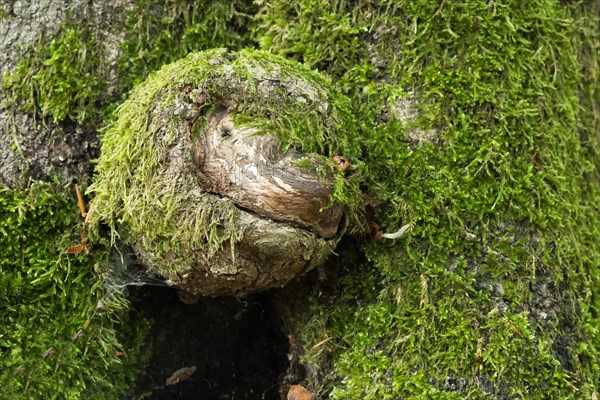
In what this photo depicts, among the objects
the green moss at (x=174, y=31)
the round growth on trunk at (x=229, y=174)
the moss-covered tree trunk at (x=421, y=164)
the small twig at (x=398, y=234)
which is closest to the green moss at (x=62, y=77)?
the moss-covered tree trunk at (x=421, y=164)

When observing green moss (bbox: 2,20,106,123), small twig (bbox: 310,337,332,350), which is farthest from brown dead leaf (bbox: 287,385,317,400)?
green moss (bbox: 2,20,106,123)

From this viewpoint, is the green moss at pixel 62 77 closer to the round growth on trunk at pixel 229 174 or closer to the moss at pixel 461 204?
the round growth on trunk at pixel 229 174

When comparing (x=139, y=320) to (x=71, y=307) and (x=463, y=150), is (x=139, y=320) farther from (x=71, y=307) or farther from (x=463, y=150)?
(x=463, y=150)

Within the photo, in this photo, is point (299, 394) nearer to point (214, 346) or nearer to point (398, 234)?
point (214, 346)

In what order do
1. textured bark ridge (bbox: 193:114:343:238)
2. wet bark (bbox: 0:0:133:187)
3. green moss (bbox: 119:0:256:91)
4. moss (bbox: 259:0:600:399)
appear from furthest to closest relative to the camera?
1. green moss (bbox: 119:0:256:91)
2. wet bark (bbox: 0:0:133:187)
3. moss (bbox: 259:0:600:399)
4. textured bark ridge (bbox: 193:114:343:238)

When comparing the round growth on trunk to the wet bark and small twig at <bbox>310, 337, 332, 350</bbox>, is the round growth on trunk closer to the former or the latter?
the wet bark
